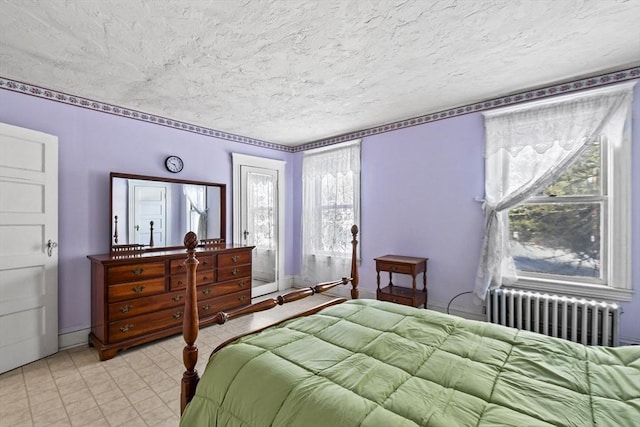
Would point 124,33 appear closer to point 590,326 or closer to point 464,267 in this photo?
point 464,267

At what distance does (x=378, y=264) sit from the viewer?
3.52 meters

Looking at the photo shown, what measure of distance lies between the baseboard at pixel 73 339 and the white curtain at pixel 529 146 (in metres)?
3.98

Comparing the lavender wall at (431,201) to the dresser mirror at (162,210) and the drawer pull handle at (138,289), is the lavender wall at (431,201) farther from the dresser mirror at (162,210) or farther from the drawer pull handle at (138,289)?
the drawer pull handle at (138,289)

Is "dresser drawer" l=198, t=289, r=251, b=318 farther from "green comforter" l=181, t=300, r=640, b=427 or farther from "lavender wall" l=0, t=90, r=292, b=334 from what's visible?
"green comforter" l=181, t=300, r=640, b=427

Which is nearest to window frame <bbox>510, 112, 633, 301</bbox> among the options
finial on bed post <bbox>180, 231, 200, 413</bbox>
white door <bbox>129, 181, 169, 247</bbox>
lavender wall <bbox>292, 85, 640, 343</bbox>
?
lavender wall <bbox>292, 85, 640, 343</bbox>

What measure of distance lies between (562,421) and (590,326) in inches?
84.8

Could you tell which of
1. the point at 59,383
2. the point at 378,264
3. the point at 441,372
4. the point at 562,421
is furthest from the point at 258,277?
the point at 562,421

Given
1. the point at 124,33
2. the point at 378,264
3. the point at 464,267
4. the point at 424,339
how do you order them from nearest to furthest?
the point at 424,339 → the point at 124,33 → the point at 464,267 → the point at 378,264

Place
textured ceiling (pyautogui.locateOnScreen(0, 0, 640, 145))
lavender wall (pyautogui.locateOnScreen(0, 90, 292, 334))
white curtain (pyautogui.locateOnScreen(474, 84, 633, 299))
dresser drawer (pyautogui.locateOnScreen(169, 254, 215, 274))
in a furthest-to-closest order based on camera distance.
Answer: dresser drawer (pyautogui.locateOnScreen(169, 254, 215, 274)) < lavender wall (pyautogui.locateOnScreen(0, 90, 292, 334)) < white curtain (pyautogui.locateOnScreen(474, 84, 633, 299)) < textured ceiling (pyautogui.locateOnScreen(0, 0, 640, 145))

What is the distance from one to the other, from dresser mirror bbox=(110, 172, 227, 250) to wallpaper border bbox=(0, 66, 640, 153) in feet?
2.29

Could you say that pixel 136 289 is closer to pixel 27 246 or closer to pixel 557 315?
pixel 27 246

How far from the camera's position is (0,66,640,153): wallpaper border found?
2.56 metres

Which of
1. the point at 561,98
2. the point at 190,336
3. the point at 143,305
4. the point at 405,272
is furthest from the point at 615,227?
the point at 143,305

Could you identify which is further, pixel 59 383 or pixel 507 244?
pixel 507 244
